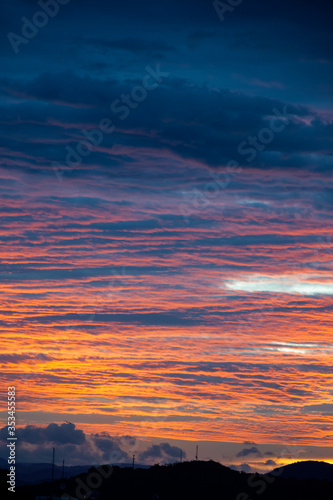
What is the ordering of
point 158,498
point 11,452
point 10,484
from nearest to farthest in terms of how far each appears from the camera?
point 11,452, point 10,484, point 158,498

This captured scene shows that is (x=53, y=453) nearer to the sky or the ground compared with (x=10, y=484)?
nearer to the sky

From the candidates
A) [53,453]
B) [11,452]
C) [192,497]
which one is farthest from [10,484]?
[192,497]

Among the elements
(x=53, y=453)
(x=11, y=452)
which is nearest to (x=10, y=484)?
(x=11, y=452)

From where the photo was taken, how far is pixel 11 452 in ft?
286

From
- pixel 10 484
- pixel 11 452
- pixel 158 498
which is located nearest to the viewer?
pixel 11 452

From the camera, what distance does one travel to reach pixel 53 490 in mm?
194625

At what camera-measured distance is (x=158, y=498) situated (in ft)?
626

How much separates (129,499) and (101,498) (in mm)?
7370

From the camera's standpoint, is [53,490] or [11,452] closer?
[11,452]

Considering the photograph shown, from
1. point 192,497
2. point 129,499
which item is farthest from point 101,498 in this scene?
point 192,497

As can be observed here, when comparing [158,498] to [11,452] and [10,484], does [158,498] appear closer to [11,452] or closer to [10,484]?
[10,484]

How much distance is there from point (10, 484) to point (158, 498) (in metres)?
79.9

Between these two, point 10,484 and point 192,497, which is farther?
point 192,497

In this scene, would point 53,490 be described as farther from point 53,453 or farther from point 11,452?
point 11,452
